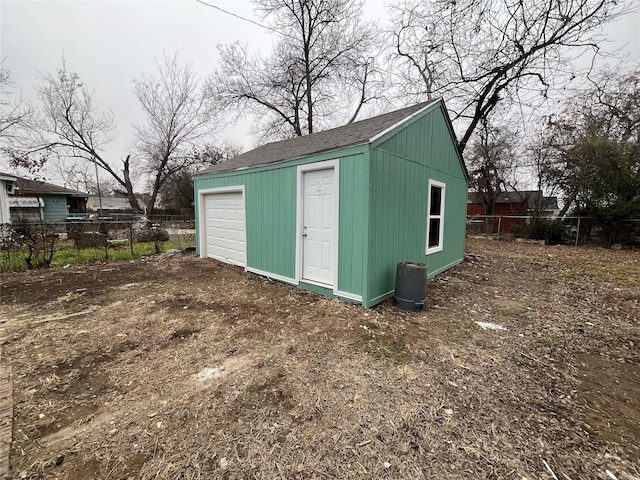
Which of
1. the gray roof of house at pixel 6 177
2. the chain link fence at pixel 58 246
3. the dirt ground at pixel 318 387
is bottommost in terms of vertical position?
the dirt ground at pixel 318 387

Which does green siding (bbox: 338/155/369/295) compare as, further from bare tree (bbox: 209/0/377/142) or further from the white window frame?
bare tree (bbox: 209/0/377/142)

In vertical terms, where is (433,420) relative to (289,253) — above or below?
below

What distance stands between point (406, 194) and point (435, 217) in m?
1.61

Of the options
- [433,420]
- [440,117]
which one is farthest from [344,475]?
[440,117]

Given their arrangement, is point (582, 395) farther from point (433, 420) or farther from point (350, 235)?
point (350, 235)

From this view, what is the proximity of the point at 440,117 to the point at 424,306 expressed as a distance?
163 inches

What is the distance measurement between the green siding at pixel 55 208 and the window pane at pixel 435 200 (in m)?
22.8

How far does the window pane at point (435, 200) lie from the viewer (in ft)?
Answer: 19.1

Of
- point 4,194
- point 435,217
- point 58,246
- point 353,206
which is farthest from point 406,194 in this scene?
point 4,194

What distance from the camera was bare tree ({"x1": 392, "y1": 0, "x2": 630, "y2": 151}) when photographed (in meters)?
7.21

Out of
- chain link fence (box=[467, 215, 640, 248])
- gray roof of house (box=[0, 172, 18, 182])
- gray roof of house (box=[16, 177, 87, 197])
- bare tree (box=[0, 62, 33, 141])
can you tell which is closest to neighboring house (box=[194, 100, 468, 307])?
chain link fence (box=[467, 215, 640, 248])

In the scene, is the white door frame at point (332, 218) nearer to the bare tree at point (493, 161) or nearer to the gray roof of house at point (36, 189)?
the bare tree at point (493, 161)

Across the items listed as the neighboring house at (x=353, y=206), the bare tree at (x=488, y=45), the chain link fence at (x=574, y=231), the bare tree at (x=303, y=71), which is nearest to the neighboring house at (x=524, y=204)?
the chain link fence at (x=574, y=231)

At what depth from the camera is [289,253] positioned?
5090 millimetres
